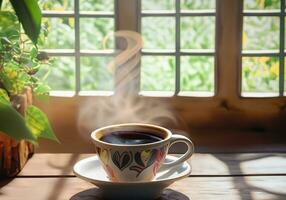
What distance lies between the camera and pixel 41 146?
1.34m

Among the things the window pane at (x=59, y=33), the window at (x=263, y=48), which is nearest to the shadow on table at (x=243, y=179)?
the window at (x=263, y=48)

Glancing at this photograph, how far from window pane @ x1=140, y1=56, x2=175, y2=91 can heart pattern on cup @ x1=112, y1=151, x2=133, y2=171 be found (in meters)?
0.51

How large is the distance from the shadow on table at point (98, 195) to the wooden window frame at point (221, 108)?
31 cm

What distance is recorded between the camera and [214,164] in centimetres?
120

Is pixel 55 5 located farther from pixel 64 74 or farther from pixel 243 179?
pixel 243 179

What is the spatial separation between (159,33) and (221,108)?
0.23 m

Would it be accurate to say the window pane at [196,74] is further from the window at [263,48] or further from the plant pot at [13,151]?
the plant pot at [13,151]

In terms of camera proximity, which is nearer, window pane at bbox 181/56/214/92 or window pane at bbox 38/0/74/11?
window pane at bbox 38/0/74/11

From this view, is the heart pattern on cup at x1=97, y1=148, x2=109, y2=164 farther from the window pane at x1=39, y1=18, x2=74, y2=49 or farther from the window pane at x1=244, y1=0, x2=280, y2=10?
the window pane at x1=244, y1=0, x2=280, y2=10

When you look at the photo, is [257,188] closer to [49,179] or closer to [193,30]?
[49,179]

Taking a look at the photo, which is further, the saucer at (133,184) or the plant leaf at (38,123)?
the plant leaf at (38,123)

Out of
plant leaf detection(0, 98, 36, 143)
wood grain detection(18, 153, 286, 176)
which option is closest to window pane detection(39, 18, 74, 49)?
wood grain detection(18, 153, 286, 176)

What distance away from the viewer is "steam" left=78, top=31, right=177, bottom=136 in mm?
1376

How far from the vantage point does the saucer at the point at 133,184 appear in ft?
3.15
